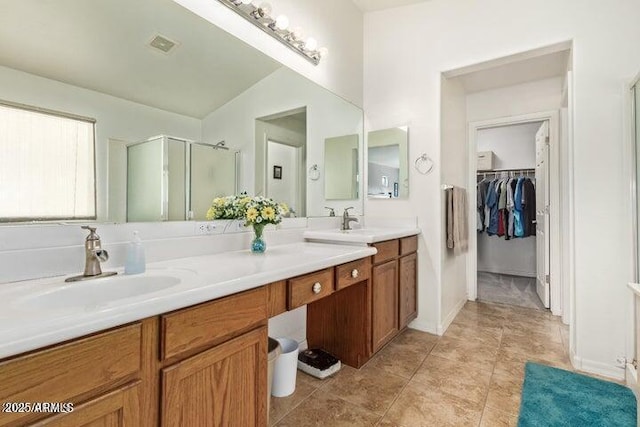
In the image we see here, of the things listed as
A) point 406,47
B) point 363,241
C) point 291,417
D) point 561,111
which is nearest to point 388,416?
point 291,417

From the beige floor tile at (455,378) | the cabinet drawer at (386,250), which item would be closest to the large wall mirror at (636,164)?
the beige floor tile at (455,378)

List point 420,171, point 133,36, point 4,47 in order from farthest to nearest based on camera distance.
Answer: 1. point 420,171
2. point 133,36
3. point 4,47

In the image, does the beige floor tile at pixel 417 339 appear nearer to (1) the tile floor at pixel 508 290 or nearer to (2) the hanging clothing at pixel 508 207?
(1) the tile floor at pixel 508 290

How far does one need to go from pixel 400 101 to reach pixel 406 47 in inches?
18.5

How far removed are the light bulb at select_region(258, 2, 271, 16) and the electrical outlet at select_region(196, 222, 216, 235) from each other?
126 cm

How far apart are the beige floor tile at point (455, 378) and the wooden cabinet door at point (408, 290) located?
0.37m

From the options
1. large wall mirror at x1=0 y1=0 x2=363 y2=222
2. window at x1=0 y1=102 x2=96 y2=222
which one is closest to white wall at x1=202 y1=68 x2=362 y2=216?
large wall mirror at x1=0 y1=0 x2=363 y2=222

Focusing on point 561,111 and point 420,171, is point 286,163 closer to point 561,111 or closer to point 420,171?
point 420,171

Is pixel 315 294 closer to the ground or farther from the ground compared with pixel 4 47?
closer to the ground

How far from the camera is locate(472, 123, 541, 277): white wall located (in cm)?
467

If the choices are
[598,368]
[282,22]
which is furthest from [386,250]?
[282,22]

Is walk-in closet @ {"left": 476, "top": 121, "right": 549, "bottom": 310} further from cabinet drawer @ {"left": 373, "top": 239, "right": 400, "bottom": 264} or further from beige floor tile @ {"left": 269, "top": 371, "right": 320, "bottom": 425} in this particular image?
beige floor tile @ {"left": 269, "top": 371, "right": 320, "bottom": 425}

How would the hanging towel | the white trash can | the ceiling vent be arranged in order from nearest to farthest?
the ceiling vent
the white trash can
the hanging towel

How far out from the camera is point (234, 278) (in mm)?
1031
